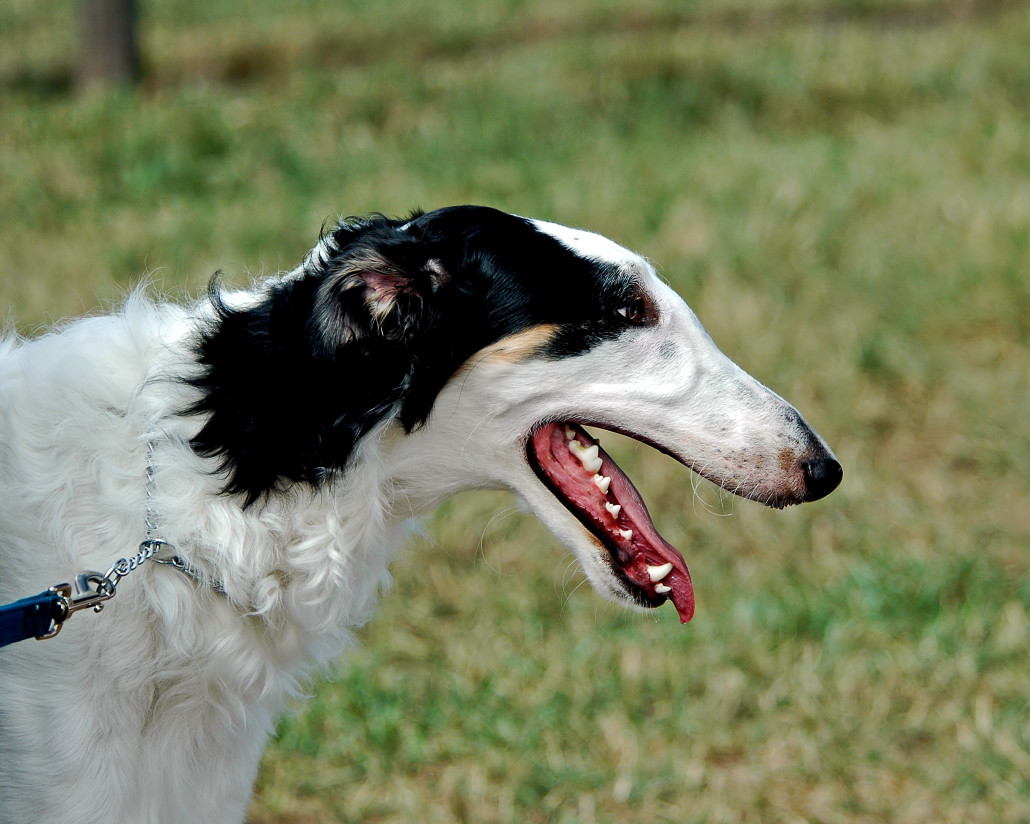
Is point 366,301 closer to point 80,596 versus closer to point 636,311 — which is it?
→ point 636,311

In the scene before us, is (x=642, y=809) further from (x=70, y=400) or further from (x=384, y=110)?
(x=384, y=110)

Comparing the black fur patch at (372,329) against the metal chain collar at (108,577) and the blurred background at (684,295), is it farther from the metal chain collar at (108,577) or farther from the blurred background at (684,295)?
the blurred background at (684,295)

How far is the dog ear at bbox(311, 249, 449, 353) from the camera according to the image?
6.13 feet

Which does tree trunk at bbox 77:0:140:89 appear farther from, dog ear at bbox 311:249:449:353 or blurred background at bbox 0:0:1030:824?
dog ear at bbox 311:249:449:353

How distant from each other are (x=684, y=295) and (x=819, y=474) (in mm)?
3507

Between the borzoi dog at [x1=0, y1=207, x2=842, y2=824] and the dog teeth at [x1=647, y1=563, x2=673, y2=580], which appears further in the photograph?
the dog teeth at [x1=647, y1=563, x2=673, y2=580]

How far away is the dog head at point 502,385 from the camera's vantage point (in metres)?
1.90

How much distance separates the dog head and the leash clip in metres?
0.27

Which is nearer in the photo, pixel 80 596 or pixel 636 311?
pixel 80 596

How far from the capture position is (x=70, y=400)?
196cm

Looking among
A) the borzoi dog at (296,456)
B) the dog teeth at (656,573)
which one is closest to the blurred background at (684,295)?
the borzoi dog at (296,456)

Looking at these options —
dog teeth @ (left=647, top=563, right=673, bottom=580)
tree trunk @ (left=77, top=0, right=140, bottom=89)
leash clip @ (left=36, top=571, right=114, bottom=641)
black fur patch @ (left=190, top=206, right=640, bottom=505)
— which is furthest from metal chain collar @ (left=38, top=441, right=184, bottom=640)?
tree trunk @ (left=77, top=0, right=140, bottom=89)

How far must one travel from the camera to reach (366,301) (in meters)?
1.88

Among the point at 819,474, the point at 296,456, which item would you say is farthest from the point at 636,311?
the point at 296,456
